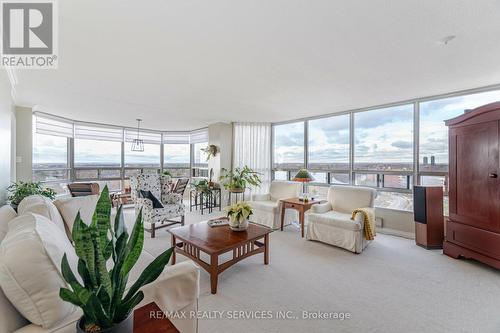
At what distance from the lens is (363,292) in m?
2.14

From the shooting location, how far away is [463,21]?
1712 mm

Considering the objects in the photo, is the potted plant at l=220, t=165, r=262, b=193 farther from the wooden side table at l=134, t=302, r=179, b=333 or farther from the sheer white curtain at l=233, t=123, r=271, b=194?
the wooden side table at l=134, t=302, r=179, b=333

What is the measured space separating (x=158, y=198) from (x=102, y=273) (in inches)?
142

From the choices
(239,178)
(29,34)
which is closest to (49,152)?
(29,34)

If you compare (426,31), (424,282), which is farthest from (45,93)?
(424,282)

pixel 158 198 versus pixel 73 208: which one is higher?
pixel 73 208

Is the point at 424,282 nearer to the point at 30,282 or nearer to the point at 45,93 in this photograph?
the point at 30,282

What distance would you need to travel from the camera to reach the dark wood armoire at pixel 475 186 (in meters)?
2.51

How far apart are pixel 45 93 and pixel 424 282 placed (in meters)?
5.81

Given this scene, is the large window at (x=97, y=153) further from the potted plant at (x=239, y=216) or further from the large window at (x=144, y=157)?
the potted plant at (x=239, y=216)

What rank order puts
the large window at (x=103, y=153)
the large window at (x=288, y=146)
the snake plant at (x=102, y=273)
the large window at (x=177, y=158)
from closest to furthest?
the snake plant at (x=102, y=273) < the large window at (x=103, y=153) < the large window at (x=288, y=146) < the large window at (x=177, y=158)

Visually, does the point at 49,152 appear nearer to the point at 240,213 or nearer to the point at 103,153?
the point at 103,153

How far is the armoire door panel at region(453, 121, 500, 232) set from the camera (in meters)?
2.52

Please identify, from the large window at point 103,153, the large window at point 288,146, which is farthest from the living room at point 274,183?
the large window at point 288,146
